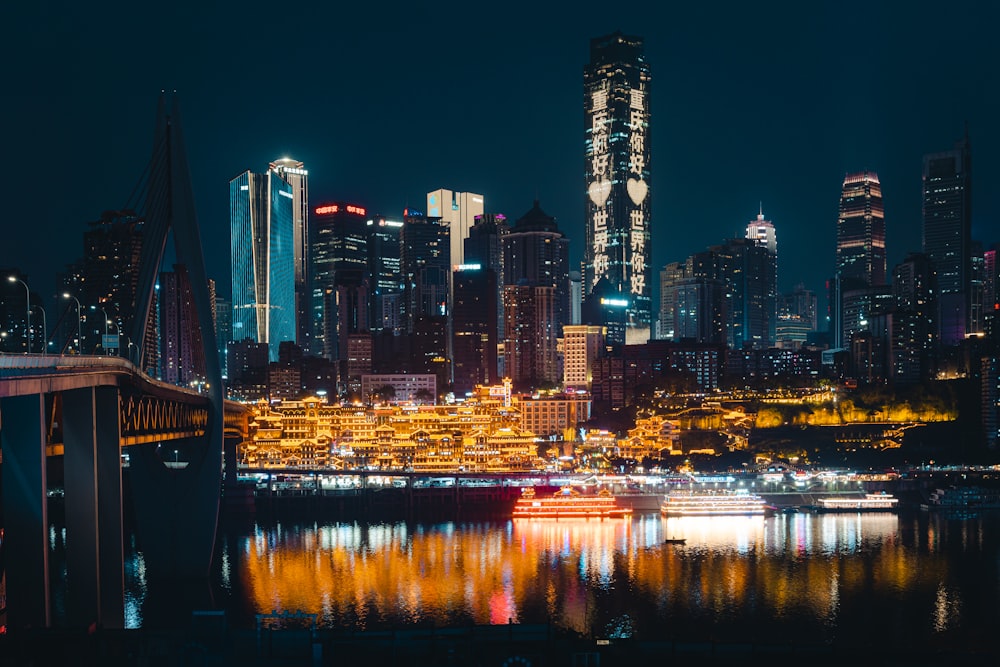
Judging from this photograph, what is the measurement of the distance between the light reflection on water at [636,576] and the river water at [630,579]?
106 mm

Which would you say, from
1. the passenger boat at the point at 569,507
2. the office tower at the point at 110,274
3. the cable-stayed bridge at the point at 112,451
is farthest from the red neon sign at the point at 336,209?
the cable-stayed bridge at the point at 112,451

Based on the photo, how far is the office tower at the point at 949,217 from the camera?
434ft

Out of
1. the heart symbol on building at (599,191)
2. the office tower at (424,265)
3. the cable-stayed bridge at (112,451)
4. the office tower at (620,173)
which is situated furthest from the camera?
the heart symbol on building at (599,191)

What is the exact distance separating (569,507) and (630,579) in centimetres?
2035

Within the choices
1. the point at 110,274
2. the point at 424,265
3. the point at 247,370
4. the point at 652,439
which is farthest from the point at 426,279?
the point at 110,274

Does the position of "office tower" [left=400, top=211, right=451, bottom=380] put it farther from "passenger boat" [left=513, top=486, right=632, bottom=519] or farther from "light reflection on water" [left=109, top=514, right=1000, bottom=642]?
"light reflection on water" [left=109, top=514, right=1000, bottom=642]

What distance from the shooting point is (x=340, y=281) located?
489 ft

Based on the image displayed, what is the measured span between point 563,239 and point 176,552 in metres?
121

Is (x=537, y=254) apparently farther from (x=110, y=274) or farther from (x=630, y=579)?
(x=630, y=579)

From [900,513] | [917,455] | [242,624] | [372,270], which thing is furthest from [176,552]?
[372,270]

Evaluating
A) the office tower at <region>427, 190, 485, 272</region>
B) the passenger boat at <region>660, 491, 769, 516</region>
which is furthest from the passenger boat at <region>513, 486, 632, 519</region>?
the office tower at <region>427, 190, 485, 272</region>

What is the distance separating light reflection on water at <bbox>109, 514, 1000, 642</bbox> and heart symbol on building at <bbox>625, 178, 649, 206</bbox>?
129233 mm

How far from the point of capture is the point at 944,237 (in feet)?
442

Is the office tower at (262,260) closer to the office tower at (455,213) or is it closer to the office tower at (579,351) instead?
the office tower at (455,213)
